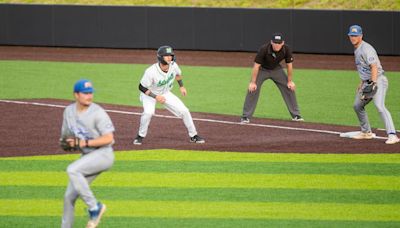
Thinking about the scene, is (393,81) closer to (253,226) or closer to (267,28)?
(267,28)

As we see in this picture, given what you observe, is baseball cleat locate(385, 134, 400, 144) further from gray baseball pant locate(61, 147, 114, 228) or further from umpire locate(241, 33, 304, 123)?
gray baseball pant locate(61, 147, 114, 228)

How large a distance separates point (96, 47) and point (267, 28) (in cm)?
621

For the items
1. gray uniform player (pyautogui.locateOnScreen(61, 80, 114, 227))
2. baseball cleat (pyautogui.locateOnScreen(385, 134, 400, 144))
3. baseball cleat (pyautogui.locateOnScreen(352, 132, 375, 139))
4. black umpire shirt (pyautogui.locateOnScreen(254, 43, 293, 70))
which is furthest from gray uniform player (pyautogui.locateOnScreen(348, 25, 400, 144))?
gray uniform player (pyautogui.locateOnScreen(61, 80, 114, 227))

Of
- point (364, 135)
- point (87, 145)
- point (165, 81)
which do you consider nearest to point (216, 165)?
point (165, 81)

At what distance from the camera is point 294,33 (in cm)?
3259

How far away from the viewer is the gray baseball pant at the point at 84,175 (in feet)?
33.7

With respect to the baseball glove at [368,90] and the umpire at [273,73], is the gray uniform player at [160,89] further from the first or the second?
the umpire at [273,73]

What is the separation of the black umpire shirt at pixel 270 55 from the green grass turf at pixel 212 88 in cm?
143

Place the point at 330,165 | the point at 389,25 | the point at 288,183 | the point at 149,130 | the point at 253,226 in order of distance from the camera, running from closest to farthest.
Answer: the point at 253,226 → the point at 288,183 → the point at 330,165 → the point at 149,130 → the point at 389,25

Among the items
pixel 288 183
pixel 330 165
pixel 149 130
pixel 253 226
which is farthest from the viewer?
pixel 149 130

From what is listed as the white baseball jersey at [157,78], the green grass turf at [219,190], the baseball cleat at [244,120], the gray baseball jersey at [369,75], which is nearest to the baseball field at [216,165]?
the green grass turf at [219,190]

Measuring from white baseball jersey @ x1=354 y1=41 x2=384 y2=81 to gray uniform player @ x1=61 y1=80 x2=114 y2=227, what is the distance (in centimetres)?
727

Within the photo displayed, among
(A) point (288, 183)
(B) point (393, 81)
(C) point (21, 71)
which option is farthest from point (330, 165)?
(C) point (21, 71)

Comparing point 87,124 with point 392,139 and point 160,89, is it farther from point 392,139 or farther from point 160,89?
point 392,139
